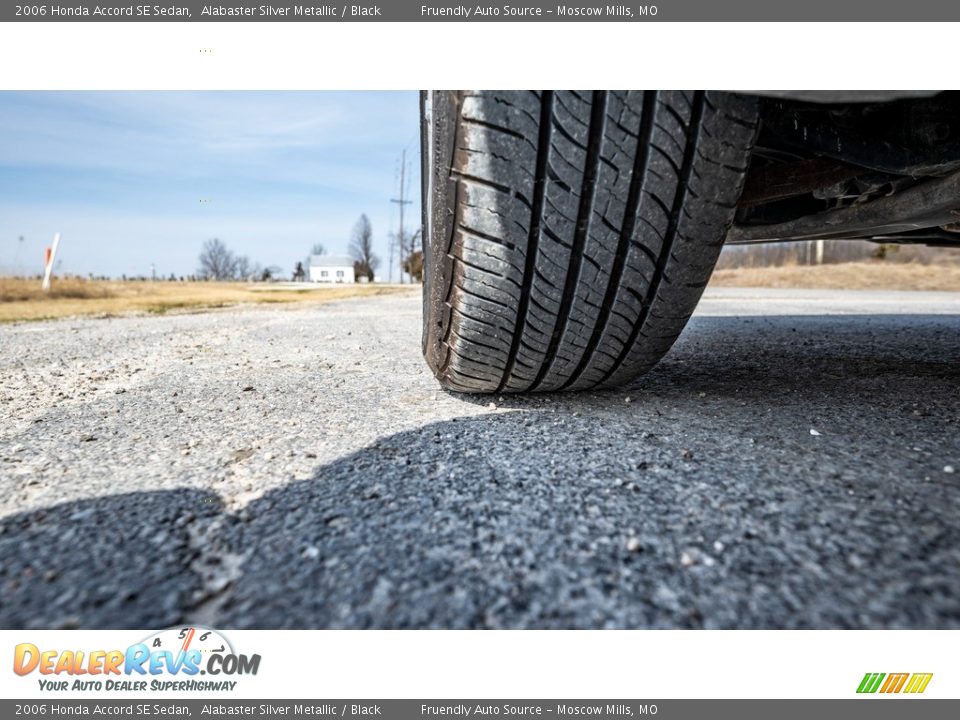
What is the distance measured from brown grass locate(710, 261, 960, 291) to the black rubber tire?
10375 mm

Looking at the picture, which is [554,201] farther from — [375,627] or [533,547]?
[375,627]

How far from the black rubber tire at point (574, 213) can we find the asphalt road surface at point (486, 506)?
265mm

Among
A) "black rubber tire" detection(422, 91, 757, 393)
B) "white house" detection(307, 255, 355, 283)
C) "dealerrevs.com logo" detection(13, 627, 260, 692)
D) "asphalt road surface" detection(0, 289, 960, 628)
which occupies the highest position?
"black rubber tire" detection(422, 91, 757, 393)

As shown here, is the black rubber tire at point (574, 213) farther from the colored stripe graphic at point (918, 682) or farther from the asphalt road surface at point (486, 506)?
the colored stripe graphic at point (918, 682)

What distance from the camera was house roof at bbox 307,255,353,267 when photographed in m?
36.5

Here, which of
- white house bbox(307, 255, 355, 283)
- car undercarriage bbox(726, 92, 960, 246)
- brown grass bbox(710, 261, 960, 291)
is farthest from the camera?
white house bbox(307, 255, 355, 283)

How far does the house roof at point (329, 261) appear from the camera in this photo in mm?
36469

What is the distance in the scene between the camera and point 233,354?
278 cm

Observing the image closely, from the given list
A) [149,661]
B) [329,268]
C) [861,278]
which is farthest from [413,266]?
[149,661]

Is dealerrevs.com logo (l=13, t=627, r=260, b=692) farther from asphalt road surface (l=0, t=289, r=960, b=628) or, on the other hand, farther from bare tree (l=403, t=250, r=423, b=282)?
bare tree (l=403, t=250, r=423, b=282)

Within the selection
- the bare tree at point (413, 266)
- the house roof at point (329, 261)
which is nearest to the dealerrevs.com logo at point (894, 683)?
the bare tree at point (413, 266)

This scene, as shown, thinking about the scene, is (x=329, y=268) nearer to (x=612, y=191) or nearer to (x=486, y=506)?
(x=612, y=191)

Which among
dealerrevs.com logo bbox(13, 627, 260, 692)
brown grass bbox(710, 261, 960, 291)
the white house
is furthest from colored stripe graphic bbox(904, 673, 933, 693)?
the white house

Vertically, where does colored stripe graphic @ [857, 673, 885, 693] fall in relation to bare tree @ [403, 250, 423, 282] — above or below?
above
